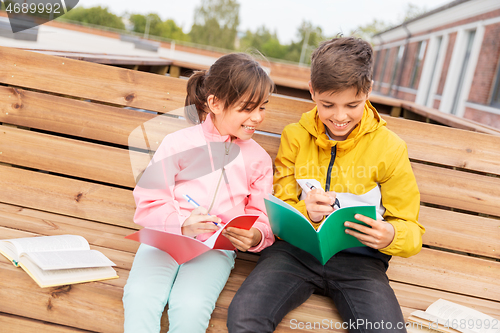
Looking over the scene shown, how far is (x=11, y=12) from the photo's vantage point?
18.8 ft

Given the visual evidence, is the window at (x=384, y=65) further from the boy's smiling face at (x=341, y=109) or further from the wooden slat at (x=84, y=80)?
the boy's smiling face at (x=341, y=109)

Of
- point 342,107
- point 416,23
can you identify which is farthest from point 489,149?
point 416,23

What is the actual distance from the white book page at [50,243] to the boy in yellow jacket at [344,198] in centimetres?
75

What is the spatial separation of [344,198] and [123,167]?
3.87 feet

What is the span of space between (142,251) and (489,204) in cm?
173

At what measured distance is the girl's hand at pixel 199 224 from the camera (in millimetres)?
1610

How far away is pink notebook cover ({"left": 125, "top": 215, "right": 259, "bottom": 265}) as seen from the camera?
1.47m

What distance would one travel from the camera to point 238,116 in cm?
179

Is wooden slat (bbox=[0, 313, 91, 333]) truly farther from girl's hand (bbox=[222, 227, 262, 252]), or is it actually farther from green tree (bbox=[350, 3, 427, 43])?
green tree (bbox=[350, 3, 427, 43])

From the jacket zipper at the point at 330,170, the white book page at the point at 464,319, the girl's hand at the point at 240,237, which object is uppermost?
the jacket zipper at the point at 330,170

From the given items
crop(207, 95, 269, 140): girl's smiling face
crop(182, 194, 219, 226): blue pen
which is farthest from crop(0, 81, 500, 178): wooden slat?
crop(182, 194, 219, 226): blue pen

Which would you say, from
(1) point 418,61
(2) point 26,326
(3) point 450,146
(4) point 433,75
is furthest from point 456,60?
(2) point 26,326

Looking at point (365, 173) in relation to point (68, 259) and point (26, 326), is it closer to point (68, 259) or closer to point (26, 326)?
point (68, 259)

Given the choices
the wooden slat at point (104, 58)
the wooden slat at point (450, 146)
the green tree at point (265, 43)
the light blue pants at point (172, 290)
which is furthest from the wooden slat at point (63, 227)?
the green tree at point (265, 43)
